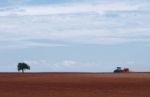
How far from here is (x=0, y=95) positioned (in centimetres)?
3962

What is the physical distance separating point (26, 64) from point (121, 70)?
21032 mm

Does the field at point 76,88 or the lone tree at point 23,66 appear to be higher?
the lone tree at point 23,66

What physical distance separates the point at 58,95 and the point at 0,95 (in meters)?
4.48

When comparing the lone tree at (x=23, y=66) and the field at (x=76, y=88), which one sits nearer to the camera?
the field at (x=76, y=88)

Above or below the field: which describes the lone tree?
above

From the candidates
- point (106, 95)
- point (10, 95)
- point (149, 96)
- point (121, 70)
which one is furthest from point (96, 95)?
point (121, 70)

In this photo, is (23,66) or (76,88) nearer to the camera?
(76,88)

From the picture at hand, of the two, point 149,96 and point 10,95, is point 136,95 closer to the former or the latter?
point 149,96

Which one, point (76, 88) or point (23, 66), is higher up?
point (23, 66)

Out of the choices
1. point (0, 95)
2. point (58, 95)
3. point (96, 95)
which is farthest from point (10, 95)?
point (96, 95)

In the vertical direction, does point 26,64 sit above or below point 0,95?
above

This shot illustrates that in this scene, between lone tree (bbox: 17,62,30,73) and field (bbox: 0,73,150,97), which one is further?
lone tree (bbox: 17,62,30,73)

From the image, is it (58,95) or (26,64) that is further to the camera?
(26,64)

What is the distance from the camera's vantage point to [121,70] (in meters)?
111
